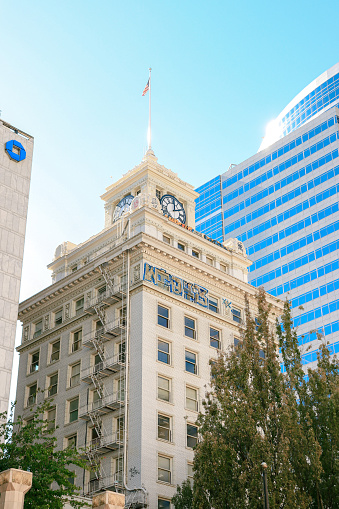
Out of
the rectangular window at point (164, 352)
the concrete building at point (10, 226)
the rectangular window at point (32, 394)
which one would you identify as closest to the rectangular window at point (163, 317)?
the rectangular window at point (164, 352)

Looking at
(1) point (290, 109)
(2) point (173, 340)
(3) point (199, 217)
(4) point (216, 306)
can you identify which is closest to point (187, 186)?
(4) point (216, 306)

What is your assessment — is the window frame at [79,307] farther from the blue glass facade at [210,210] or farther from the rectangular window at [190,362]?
the blue glass facade at [210,210]

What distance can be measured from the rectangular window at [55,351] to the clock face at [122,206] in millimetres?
12433

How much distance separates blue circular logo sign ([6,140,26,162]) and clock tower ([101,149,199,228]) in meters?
12.6

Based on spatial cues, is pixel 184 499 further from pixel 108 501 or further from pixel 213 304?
pixel 213 304

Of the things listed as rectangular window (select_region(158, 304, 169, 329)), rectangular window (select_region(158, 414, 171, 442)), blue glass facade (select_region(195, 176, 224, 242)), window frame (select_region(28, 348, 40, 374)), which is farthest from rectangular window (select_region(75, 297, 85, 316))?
blue glass facade (select_region(195, 176, 224, 242))

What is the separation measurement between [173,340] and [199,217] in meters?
68.6

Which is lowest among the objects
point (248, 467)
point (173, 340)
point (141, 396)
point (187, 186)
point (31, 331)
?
point (248, 467)

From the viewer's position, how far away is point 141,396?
168 ft

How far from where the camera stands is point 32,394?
6131cm

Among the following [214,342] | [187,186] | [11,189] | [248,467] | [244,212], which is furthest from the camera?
[244,212]

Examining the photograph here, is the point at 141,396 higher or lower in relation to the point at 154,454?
higher

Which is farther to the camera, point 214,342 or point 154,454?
point 214,342

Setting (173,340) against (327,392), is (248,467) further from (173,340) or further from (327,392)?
(173,340)
